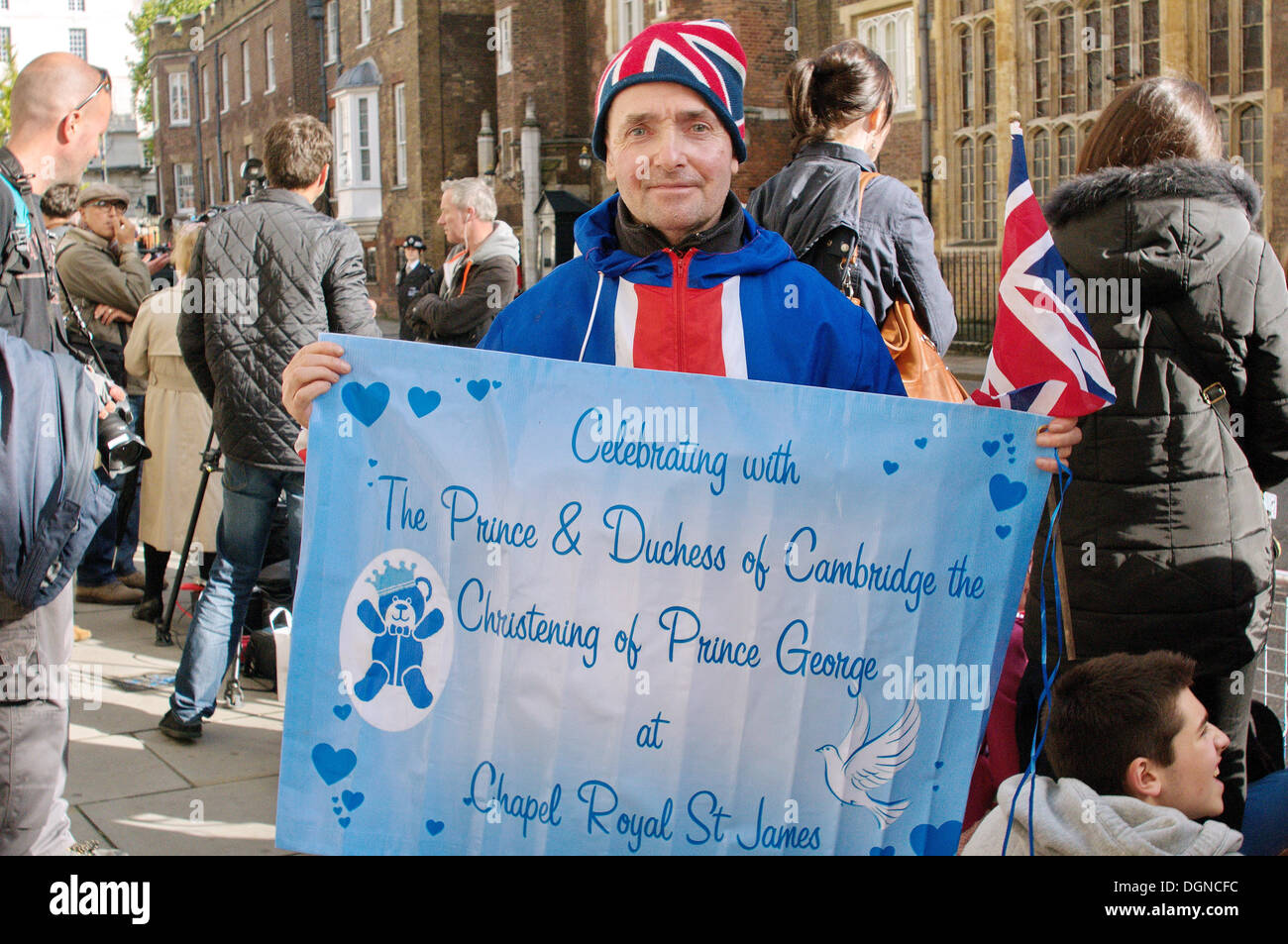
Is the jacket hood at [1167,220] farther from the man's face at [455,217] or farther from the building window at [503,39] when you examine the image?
the building window at [503,39]

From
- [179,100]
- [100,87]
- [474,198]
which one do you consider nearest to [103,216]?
[474,198]

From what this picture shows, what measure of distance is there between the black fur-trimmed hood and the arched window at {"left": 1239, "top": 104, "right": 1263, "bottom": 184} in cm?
1597

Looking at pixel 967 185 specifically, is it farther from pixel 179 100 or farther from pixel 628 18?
pixel 179 100

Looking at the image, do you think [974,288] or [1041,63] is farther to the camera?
[974,288]

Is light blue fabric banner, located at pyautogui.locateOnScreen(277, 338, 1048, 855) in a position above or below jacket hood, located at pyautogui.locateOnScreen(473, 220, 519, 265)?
below

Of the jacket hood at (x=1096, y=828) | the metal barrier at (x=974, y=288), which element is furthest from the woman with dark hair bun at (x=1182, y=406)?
the metal barrier at (x=974, y=288)

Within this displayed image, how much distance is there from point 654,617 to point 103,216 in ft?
22.4

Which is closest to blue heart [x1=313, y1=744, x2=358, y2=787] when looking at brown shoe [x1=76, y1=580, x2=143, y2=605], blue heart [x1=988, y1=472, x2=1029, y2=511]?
blue heart [x1=988, y1=472, x2=1029, y2=511]

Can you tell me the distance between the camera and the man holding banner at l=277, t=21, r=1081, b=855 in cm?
232

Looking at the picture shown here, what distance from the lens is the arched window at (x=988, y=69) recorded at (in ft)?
70.7

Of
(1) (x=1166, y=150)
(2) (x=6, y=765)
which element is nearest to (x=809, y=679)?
(1) (x=1166, y=150)

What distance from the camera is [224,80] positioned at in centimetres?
5506

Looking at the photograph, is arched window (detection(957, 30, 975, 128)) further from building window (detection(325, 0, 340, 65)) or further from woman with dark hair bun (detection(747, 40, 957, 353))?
building window (detection(325, 0, 340, 65))

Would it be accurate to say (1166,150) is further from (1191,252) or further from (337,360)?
(337,360)
